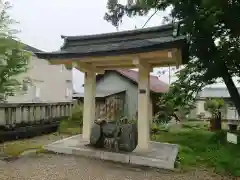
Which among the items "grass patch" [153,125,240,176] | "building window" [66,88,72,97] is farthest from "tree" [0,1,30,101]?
"building window" [66,88,72,97]

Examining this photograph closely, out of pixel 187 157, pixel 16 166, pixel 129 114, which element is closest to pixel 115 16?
pixel 129 114

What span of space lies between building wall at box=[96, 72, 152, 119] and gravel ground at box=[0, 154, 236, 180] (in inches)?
310

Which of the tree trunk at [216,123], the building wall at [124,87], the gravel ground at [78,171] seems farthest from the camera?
the building wall at [124,87]

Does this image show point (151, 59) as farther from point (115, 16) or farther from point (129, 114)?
point (129, 114)

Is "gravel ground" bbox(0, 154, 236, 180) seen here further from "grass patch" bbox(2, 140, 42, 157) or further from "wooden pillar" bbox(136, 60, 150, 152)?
"wooden pillar" bbox(136, 60, 150, 152)

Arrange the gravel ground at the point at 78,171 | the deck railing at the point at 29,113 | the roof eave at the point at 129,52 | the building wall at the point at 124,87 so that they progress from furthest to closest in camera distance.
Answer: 1. the building wall at the point at 124,87
2. the deck railing at the point at 29,113
3. the roof eave at the point at 129,52
4. the gravel ground at the point at 78,171

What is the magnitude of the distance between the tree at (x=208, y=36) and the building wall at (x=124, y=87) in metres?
5.66

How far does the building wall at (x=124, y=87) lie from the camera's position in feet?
46.0

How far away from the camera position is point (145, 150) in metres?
6.70

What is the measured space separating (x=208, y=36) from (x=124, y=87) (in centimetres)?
746

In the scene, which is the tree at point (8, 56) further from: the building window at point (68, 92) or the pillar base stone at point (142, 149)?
the building window at point (68, 92)

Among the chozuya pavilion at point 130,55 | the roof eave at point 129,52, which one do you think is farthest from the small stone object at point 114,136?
the roof eave at point 129,52

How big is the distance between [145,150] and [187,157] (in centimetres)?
132

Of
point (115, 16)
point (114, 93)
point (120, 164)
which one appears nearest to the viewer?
point (120, 164)
